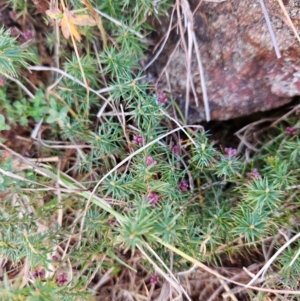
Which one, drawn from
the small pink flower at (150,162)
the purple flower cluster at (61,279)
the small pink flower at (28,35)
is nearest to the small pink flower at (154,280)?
the purple flower cluster at (61,279)

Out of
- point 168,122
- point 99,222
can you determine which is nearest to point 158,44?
point 168,122

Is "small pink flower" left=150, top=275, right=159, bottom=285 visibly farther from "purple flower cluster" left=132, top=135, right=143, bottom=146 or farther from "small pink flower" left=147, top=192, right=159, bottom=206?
"purple flower cluster" left=132, top=135, right=143, bottom=146

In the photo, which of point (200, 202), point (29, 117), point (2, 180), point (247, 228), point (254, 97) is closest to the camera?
point (247, 228)

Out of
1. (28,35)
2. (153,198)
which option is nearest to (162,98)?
(153,198)

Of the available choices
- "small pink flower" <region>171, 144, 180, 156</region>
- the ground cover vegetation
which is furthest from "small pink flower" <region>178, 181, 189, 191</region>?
"small pink flower" <region>171, 144, 180, 156</region>

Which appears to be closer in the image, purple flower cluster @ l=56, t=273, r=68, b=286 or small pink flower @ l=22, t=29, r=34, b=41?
purple flower cluster @ l=56, t=273, r=68, b=286

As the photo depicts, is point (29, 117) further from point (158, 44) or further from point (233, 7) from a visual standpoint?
point (233, 7)
